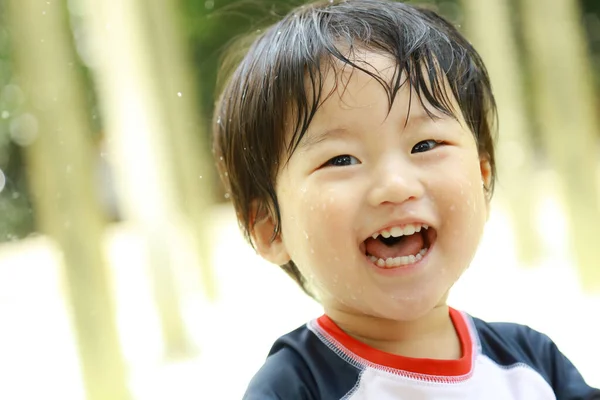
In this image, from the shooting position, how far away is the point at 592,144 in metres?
1.69

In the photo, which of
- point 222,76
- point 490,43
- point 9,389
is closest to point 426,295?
point 222,76

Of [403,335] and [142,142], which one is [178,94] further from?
[403,335]

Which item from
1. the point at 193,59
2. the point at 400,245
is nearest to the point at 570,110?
the point at 193,59

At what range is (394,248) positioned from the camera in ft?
2.47

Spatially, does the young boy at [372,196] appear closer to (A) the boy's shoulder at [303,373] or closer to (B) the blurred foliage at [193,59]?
(A) the boy's shoulder at [303,373]

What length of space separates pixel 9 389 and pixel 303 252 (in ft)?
2.07

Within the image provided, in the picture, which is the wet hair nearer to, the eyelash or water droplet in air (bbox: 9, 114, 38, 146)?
the eyelash

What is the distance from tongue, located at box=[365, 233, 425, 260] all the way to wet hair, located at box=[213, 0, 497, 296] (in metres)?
0.12

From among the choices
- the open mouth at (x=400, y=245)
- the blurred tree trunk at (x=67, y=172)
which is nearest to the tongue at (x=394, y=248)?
the open mouth at (x=400, y=245)

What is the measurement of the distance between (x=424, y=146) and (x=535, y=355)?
11.0 inches

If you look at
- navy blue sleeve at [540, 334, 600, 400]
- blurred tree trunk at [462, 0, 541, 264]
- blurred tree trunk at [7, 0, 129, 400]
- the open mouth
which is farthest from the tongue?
blurred tree trunk at [462, 0, 541, 264]

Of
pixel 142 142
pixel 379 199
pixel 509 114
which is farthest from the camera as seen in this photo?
pixel 509 114

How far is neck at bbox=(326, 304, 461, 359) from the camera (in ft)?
2.69

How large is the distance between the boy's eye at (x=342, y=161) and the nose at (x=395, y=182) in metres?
0.03
